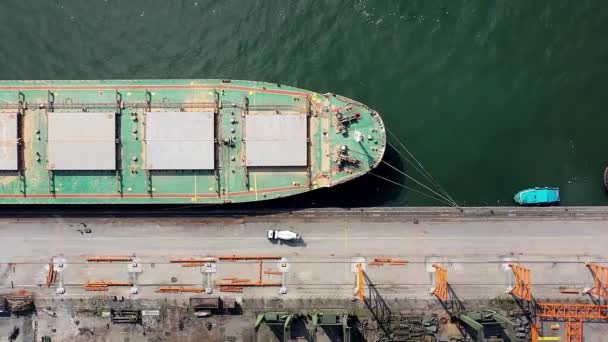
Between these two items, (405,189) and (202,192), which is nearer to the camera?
(202,192)

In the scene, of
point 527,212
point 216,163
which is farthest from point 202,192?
point 527,212

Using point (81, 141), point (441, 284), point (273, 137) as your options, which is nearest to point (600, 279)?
point (441, 284)

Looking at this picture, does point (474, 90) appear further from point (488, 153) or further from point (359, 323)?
point (359, 323)

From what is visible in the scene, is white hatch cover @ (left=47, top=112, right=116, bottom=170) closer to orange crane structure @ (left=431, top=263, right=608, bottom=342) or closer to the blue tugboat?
orange crane structure @ (left=431, top=263, right=608, bottom=342)

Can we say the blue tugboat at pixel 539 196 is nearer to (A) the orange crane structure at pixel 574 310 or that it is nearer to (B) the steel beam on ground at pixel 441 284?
(A) the orange crane structure at pixel 574 310

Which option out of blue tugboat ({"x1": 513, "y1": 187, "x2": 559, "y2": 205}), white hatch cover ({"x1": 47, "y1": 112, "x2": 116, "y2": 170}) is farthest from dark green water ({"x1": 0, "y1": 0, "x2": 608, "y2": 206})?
white hatch cover ({"x1": 47, "y1": 112, "x2": 116, "y2": 170})

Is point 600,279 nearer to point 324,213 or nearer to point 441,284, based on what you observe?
point 441,284
